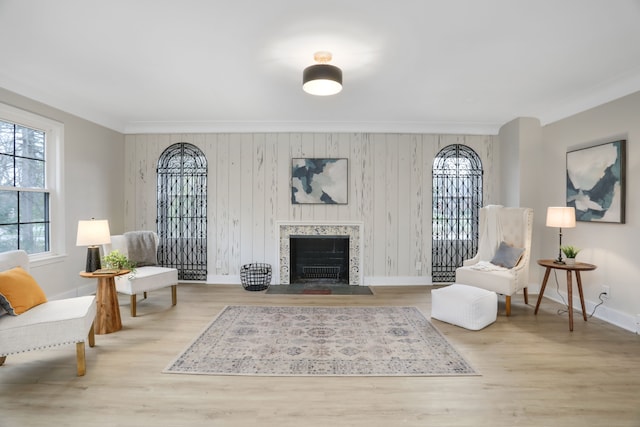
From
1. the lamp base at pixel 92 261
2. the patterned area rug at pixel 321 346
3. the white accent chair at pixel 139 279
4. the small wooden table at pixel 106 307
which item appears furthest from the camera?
the white accent chair at pixel 139 279

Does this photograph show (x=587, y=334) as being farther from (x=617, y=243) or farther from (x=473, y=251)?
(x=473, y=251)

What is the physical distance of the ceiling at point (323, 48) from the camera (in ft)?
6.95

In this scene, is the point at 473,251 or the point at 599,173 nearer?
the point at 599,173

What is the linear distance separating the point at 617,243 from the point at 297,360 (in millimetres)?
3644

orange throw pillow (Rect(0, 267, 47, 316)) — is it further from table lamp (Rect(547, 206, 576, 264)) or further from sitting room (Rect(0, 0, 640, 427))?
table lamp (Rect(547, 206, 576, 264))

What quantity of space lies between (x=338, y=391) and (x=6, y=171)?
4.15m

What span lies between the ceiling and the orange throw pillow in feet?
6.23

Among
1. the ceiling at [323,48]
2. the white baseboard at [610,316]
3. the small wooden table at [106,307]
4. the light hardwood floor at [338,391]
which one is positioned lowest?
the light hardwood floor at [338,391]

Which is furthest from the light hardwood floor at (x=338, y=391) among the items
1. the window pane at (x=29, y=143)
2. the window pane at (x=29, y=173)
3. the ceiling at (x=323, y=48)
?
the ceiling at (x=323, y=48)

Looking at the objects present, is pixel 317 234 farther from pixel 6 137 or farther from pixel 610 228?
pixel 6 137

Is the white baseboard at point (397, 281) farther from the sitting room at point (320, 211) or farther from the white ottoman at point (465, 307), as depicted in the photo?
the white ottoman at point (465, 307)

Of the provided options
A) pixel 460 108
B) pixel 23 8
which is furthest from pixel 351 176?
pixel 23 8

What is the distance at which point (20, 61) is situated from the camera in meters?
2.88

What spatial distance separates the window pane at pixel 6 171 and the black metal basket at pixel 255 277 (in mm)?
2948
